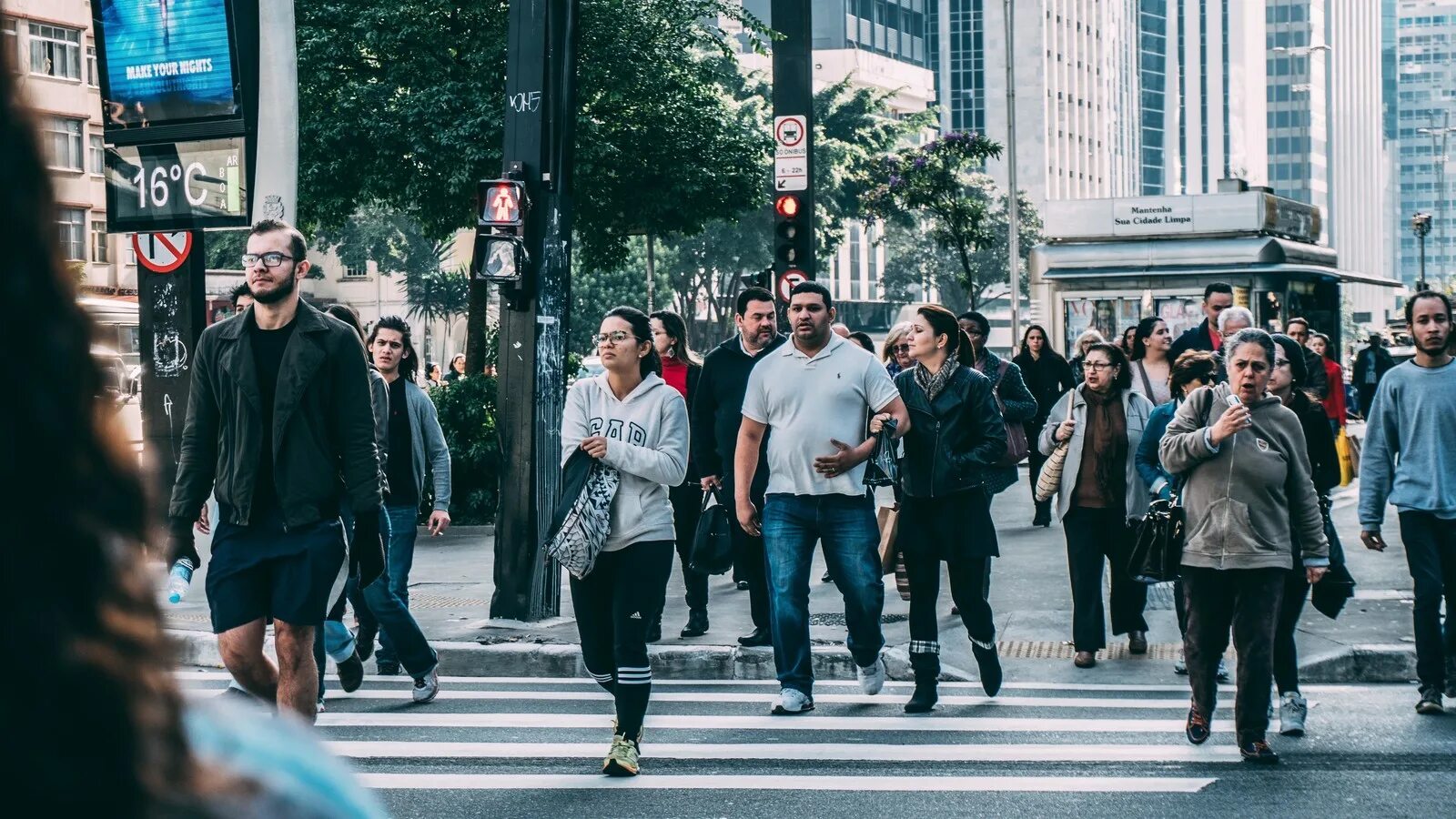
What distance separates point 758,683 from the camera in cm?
896

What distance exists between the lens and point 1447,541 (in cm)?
787

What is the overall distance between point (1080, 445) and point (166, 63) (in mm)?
5536

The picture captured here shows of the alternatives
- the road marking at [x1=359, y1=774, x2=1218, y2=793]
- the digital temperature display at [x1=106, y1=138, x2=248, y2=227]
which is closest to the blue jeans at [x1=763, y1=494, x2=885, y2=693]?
the road marking at [x1=359, y1=774, x2=1218, y2=793]

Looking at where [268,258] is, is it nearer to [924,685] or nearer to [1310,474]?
[924,685]

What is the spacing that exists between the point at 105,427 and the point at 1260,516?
248 inches

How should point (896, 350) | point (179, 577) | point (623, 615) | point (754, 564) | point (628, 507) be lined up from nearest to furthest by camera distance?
point (179, 577) < point (623, 615) < point (628, 507) < point (754, 564) < point (896, 350)

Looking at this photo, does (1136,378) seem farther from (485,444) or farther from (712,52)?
(712,52)

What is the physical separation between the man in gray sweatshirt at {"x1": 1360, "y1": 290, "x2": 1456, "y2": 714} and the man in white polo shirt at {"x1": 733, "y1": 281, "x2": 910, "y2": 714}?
7.31 feet

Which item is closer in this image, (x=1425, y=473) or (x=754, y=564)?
(x=1425, y=473)

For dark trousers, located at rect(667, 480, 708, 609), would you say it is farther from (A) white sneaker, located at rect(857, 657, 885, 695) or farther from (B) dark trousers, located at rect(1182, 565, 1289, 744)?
(B) dark trousers, located at rect(1182, 565, 1289, 744)

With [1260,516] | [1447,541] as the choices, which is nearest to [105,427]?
[1260,516]

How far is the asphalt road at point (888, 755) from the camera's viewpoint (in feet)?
19.8

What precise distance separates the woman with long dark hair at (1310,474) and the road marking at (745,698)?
0.71m

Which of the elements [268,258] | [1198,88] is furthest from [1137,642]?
[1198,88]
